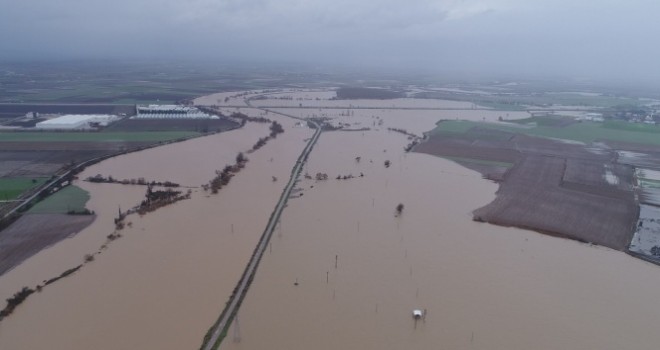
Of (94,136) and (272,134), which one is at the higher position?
(272,134)

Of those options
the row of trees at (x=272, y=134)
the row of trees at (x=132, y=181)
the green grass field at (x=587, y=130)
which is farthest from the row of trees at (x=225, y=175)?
the green grass field at (x=587, y=130)

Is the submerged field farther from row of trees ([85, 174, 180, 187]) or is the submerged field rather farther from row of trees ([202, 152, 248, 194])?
row of trees ([85, 174, 180, 187])

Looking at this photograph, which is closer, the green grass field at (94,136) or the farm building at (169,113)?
Answer: the green grass field at (94,136)

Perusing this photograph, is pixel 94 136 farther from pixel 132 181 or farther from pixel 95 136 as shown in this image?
pixel 132 181

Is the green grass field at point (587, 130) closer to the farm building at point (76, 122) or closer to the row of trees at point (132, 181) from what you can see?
the row of trees at point (132, 181)

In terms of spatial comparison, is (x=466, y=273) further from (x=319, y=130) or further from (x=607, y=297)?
(x=319, y=130)

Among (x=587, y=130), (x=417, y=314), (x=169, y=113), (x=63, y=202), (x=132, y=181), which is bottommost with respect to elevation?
(x=417, y=314)

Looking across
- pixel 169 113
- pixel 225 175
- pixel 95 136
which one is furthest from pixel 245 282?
pixel 169 113
